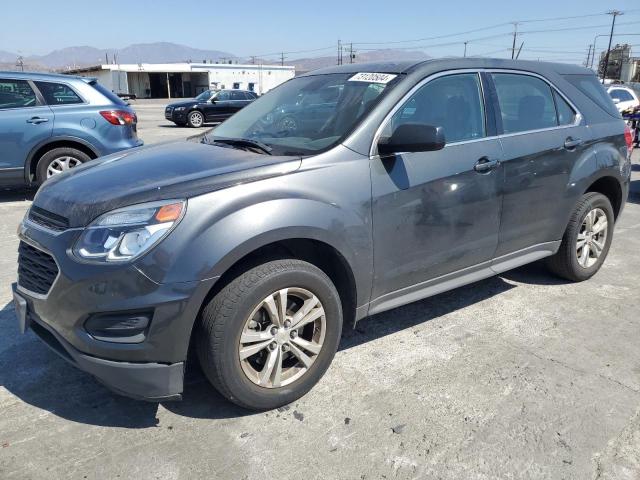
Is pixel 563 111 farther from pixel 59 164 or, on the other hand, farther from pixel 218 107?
pixel 218 107

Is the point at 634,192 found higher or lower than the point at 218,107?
lower

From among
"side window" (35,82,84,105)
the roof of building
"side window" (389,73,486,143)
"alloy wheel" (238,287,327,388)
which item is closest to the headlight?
"alloy wheel" (238,287,327,388)

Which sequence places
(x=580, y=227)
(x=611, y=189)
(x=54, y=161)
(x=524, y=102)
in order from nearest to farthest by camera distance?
(x=524, y=102)
(x=580, y=227)
(x=611, y=189)
(x=54, y=161)

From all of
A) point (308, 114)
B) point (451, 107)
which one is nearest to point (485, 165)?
point (451, 107)

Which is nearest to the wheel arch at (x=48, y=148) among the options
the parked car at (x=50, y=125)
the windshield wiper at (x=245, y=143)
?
the parked car at (x=50, y=125)

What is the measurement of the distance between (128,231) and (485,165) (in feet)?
7.43

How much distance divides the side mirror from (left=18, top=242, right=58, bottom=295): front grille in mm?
1831

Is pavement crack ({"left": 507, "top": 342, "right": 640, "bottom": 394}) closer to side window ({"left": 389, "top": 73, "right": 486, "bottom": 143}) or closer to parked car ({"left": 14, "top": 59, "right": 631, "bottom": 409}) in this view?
parked car ({"left": 14, "top": 59, "right": 631, "bottom": 409})

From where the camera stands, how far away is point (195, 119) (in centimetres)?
2073

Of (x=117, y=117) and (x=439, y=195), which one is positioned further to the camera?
(x=117, y=117)

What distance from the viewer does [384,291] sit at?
3197mm

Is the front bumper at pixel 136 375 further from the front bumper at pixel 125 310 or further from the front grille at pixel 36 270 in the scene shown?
the front grille at pixel 36 270

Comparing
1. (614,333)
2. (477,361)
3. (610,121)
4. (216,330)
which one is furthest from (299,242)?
(610,121)

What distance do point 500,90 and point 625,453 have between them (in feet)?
7.90
